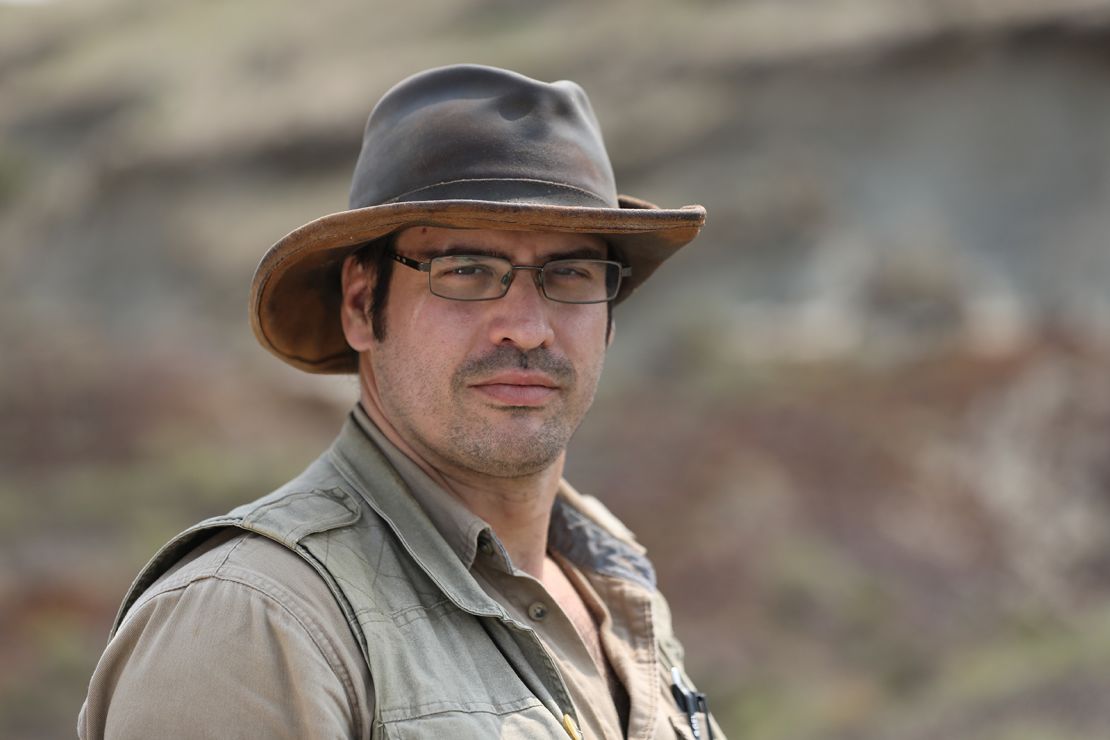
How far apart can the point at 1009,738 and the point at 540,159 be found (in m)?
6.78

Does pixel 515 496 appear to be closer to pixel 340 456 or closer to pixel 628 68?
pixel 340 456

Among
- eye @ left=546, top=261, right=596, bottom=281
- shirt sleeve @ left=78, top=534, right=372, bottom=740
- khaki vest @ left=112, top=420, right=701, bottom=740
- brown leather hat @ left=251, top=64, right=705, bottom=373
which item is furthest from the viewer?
eye @ left=546, top=261, right=596, bottom=281

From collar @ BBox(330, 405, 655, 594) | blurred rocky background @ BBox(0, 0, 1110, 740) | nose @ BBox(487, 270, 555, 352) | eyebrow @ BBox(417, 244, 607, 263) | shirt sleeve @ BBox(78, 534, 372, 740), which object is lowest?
shirt sleeve @ BBox(78, 534, 372, 740)

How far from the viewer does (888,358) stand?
14.6 metres

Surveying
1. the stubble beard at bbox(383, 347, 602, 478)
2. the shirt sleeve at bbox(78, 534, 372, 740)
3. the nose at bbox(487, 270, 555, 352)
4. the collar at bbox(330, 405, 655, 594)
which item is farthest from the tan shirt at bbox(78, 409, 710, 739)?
the nose at bbox(487, 270, 555, 352)

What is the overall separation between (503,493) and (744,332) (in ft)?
45.0

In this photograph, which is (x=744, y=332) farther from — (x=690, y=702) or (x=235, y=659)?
(x=235, y=659)

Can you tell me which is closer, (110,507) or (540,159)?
(540,159)

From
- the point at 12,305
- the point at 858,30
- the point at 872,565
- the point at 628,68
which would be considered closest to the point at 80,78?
the point at 12,305

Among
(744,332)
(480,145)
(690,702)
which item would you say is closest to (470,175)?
(480,145)

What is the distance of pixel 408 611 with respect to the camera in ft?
6.91

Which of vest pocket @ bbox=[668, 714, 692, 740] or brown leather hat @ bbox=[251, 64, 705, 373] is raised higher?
brown leather hat @ bbox=[251, 64, 705, 373]

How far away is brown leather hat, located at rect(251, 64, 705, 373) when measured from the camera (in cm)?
238

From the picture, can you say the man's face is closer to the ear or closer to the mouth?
the mouth
